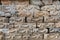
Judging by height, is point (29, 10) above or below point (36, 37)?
above

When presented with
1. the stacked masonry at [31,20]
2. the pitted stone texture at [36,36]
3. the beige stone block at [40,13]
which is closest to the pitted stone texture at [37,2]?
the stacked masonry at [31,20]

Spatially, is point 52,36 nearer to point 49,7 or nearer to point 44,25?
point 44,25

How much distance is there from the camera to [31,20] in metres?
1.37

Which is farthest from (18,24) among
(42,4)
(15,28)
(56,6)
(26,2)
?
(56,6)

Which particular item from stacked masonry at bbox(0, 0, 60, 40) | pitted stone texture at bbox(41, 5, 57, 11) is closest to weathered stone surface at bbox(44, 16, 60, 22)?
stacked masonry at bbox(0, 0, 60, 40)

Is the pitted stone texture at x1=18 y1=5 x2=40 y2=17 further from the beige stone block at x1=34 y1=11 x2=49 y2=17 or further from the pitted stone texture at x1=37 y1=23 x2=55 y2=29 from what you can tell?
the pitted stone texture at x1=37 y1=23 x2=55 y2=29

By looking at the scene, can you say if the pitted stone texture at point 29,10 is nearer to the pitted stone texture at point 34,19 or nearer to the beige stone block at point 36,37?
the pitted stone texture at point 34,19

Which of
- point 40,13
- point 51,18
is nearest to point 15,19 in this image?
point 40,13

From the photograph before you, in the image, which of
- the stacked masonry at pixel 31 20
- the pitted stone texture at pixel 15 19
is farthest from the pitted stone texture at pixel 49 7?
the pitted stone texture at pixel 15 19

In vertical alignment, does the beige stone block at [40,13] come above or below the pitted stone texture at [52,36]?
above

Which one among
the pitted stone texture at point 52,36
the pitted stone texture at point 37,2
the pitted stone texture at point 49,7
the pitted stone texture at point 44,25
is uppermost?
the pitted stone texture at point 37,2

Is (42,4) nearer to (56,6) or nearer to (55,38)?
(56,6)

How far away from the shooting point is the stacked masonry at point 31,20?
135 cm

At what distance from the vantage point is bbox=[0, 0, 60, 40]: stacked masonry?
1354 mm
